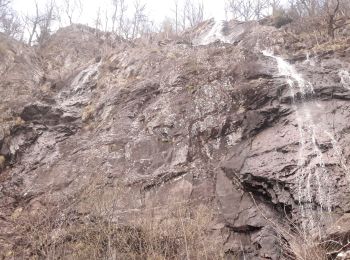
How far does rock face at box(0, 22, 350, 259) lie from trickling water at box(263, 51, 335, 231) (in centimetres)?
3

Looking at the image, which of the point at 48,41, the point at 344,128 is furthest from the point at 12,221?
the point at 48,41

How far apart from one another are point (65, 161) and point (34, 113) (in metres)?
3.65

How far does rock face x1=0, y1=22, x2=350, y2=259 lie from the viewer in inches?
476

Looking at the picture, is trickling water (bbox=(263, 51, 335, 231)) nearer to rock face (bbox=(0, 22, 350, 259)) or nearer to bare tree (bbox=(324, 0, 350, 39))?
rock face (bbox=(0, 22, 350, 259))

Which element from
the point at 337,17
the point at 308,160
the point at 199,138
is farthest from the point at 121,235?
the point at 337,17

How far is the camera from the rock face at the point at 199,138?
12.1 m

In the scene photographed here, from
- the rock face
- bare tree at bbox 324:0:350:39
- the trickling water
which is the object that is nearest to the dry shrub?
the rock face

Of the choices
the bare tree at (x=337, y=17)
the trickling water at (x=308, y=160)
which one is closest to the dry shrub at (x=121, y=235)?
the trickling water at (x=308, y=160)

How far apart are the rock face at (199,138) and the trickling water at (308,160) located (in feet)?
0.11

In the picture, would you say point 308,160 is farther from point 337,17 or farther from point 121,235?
point 337,17

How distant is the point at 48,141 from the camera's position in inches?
668

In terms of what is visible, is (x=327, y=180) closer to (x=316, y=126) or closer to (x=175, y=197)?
(x=316, y=126)

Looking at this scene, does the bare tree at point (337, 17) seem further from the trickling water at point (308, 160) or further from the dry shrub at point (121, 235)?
the dry shrub at point (121, 235)

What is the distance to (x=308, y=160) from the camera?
12.5 meters
